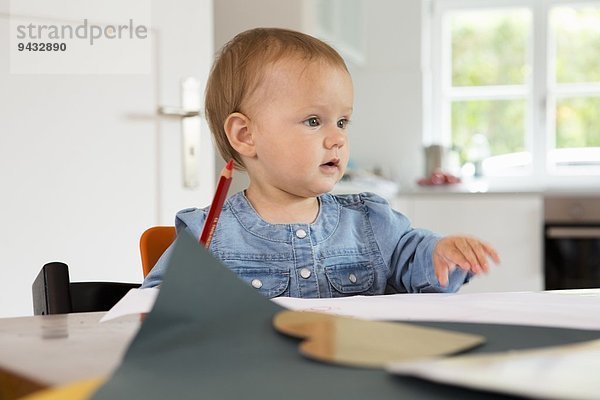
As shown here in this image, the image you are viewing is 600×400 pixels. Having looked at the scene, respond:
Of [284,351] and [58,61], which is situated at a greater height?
[58,61]

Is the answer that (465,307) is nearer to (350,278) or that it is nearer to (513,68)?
(350,278)

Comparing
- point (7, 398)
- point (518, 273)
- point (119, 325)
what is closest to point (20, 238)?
point (119, 325)

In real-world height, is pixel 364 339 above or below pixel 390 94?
below

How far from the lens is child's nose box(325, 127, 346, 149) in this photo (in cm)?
122

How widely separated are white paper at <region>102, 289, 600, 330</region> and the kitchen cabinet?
3.66 metres

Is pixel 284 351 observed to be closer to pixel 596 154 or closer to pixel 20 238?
pixel 20 238

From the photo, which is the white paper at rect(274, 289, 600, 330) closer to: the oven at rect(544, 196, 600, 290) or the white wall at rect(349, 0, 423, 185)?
the oven at rect(544, 196, 600, 290)

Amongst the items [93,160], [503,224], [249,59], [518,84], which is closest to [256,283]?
[249,59]

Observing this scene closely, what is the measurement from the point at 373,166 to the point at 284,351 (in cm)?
443

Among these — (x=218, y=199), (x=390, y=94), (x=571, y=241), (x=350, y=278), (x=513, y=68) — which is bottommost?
(x=571, y=241)

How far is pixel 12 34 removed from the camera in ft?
6.61

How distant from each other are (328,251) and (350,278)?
1.8 inches

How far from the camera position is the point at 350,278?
1.17 m

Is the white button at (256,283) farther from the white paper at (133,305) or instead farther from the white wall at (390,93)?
the white wall at (390,93)
